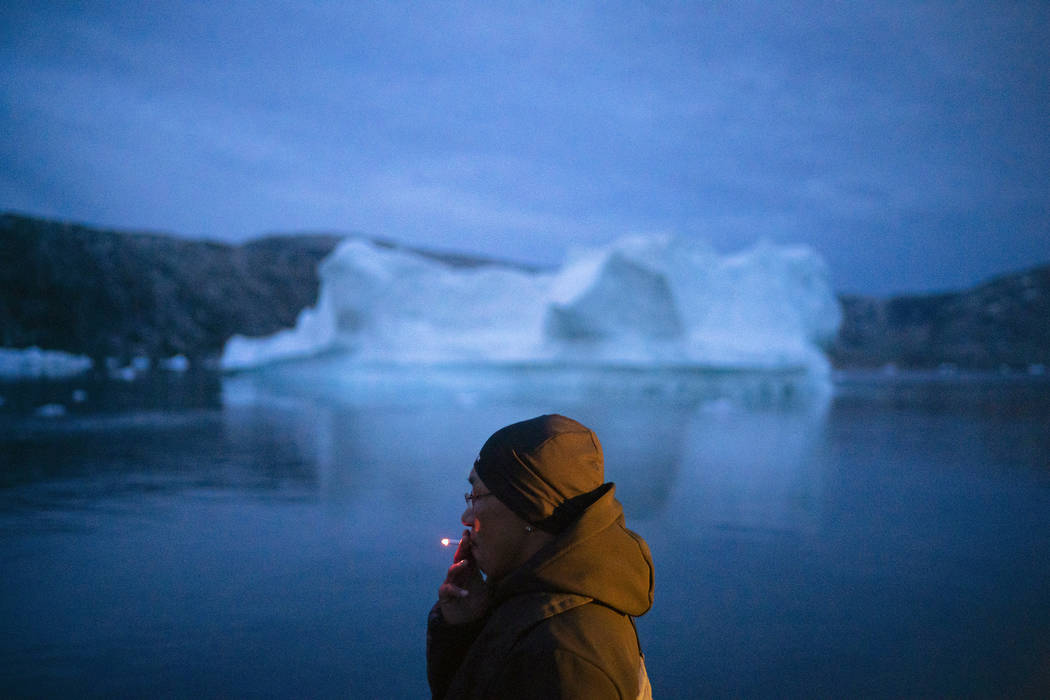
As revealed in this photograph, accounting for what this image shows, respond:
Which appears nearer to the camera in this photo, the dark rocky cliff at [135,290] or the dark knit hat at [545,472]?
the dark knit hat at [545,472]

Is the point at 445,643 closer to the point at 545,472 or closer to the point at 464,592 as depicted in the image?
the point at 464,592

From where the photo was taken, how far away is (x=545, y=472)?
906 millimetres

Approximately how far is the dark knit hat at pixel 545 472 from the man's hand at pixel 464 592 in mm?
175

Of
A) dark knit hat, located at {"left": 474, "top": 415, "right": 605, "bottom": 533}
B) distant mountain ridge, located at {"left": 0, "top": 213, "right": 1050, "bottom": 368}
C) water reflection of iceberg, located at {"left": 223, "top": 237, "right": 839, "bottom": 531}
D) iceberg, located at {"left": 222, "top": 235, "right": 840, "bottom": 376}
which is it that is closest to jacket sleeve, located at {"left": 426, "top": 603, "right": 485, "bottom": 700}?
dark knit hat, located at {"left": 474, "top": 415, "right": 605, "bottom": 533}

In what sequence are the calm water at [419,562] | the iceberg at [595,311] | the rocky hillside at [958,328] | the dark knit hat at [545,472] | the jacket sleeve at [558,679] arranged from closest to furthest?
the jacket sleeve at [558,679], the dark knit hat at [545,472], the calm water at [419,562], the iceberg at [595,311], the rocky hillside at [958,328]

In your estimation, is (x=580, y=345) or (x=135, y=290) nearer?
(x=580, y=345)

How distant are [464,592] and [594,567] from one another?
0.87ft

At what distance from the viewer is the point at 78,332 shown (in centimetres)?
3362

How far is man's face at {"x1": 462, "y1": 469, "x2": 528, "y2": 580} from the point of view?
37.7 inches

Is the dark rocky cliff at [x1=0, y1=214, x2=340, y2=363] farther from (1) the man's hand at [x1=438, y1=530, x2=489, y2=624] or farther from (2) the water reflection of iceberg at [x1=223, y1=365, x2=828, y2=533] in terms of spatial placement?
(1) the man's hand at [x1=438, y1=530, x2=489, y2=624]

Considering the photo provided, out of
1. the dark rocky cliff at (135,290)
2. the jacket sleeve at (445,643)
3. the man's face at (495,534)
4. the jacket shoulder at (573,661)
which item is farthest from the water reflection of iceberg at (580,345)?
the dark rocky cliff at (135,290)

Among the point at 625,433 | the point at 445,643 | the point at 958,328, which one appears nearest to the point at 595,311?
the point at 625,433

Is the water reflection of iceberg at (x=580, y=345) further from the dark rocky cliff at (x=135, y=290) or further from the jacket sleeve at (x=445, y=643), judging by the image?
the dark rocky cliff at (x=135, y=290)

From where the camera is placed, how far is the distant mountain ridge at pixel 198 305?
32406mm
